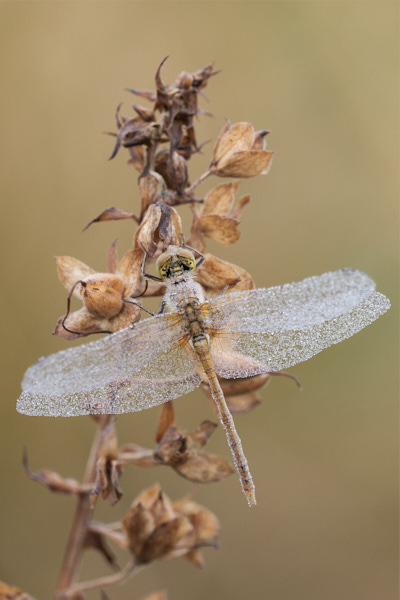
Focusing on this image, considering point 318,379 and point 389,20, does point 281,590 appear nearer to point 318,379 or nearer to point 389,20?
point 318,379

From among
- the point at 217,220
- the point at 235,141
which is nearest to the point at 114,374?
the point at 217,220

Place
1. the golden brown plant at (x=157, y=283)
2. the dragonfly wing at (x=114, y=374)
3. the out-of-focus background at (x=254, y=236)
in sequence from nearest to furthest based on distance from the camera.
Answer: the dragonfly wing at (x=114, y=374), the golden brown plant at (x=157, y=283), the out-of-focus background at (x=254, y=236)

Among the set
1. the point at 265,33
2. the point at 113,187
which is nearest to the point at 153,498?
the point at 113,187

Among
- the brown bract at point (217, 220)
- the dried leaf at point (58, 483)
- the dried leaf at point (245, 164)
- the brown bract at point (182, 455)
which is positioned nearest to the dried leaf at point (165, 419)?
the brown bract at point (182, 455)

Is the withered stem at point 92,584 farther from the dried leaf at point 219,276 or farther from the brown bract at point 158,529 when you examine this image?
the dried leaf at point 219,276

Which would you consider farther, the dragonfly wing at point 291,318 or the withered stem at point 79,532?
the withered stem at point 79,532

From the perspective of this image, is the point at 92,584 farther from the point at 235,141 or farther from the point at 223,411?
the point at 235,141
